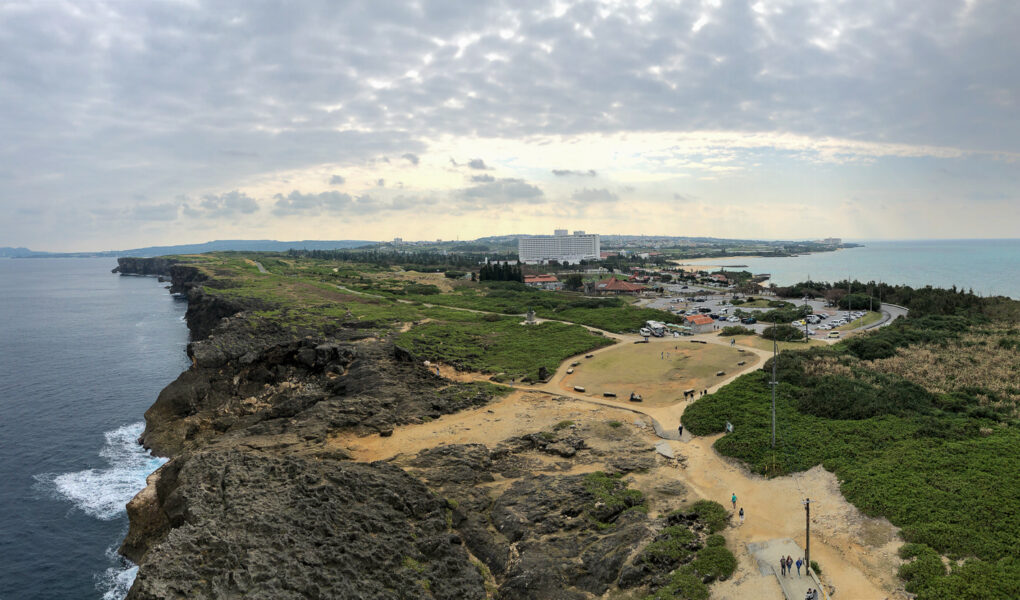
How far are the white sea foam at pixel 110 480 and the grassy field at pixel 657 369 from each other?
35430 mm

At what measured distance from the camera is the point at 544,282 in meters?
136

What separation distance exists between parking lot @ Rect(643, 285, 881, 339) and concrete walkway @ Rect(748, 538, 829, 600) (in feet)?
151

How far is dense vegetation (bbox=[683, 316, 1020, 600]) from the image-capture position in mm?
20031

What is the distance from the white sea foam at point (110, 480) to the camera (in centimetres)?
3416

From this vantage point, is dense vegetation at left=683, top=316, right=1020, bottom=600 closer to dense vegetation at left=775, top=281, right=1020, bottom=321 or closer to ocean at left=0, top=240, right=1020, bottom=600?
dense vegetation at left=775, top=281, right=1020, bottom=321

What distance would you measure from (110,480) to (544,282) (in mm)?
107721

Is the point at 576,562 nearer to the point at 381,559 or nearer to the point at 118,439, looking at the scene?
the point at 381,559

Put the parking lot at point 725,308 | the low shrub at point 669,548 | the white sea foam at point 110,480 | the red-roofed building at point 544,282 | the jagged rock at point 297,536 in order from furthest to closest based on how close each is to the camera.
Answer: the red-roofed building at point 544,282
the parking lot at point 725,308
the white sea foam at point 110,480
the low shrub at point 669,548
the jagged rock at point 297,536

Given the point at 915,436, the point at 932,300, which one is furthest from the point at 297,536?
the point at 932,300

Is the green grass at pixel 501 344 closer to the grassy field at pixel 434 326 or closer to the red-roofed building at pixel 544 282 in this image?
the grassy field at pixel 434 326

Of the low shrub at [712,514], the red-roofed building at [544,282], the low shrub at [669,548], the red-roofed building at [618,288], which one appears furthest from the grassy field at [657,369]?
the red-roofed building at [544,282]

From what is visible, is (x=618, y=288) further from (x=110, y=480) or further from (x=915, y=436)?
(x=110, y=480)

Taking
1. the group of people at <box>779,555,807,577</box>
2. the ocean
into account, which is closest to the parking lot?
the group of people at <box>779,555,807,577</box>

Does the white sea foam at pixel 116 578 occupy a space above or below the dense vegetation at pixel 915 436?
below
